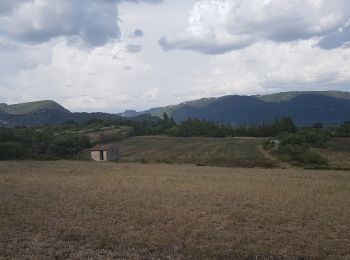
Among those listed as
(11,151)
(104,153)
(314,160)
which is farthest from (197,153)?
(11,151)

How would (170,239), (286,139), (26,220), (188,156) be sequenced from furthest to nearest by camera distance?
(286,139)
(188,156)
(26,220)
(170,239)

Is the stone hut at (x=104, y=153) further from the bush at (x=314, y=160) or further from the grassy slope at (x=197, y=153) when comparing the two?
the bush at (x=314, y=160)

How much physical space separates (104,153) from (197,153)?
21.3m

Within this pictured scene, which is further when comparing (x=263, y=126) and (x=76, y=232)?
(x=263, y=126)

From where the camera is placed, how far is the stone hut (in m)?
105

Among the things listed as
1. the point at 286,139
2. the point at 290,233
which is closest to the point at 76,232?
the point at 290,233

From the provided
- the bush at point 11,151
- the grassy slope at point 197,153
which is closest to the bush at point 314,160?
the grassy slope at point 197,153

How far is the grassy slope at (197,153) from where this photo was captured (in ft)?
292

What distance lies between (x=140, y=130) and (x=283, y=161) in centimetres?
9461

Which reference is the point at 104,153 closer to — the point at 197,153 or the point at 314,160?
the point at 197,153

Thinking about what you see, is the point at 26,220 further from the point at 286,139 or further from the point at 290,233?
the point at 286,139

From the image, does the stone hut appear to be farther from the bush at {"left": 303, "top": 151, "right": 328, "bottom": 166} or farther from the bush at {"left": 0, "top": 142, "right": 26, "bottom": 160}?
the bush at {"left": 303, "top": 151, "right": 328, "bottom": 166}

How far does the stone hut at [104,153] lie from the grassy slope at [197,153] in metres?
2.21

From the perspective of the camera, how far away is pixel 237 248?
15.1 metres
